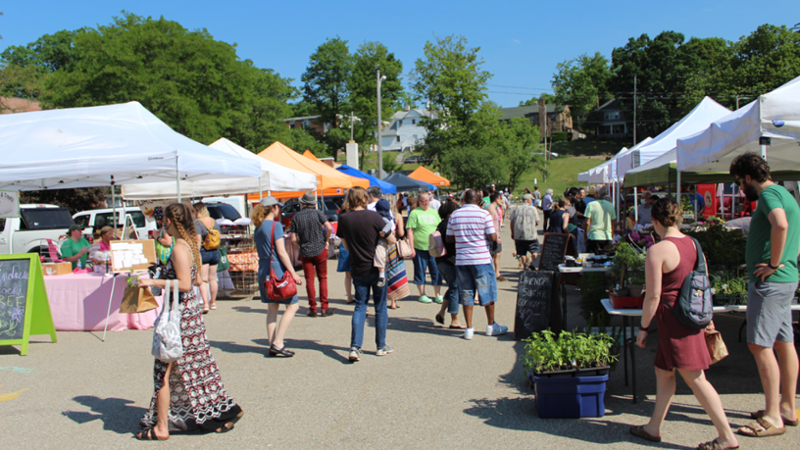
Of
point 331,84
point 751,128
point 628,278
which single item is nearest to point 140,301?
point 628,278

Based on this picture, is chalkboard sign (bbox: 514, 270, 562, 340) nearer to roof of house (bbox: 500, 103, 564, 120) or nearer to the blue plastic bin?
the blue plastic bin

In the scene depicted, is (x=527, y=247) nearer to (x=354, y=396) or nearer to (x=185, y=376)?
(x=354, y=396)

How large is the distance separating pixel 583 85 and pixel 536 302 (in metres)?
92.1

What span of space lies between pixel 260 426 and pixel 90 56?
28.6 metres

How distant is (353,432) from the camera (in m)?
4.00

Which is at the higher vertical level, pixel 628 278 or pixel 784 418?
pixel 628 278

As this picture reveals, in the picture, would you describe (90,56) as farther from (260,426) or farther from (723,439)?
(723,439)

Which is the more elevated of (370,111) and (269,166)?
(370,111)

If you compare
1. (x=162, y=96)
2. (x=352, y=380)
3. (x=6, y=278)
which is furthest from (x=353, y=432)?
(x=162, y=96)

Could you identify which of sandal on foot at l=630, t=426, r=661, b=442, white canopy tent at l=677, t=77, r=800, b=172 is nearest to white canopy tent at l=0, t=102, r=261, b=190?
white canopy tent at l=677, t=77, r=800, b=172

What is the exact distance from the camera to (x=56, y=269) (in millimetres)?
7609

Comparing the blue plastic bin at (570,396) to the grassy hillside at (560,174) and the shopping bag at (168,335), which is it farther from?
the grassy hillside at (560,174)

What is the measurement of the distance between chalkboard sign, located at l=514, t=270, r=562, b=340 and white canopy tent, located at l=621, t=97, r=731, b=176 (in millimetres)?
4817

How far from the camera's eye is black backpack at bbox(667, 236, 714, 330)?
334 centimetres
